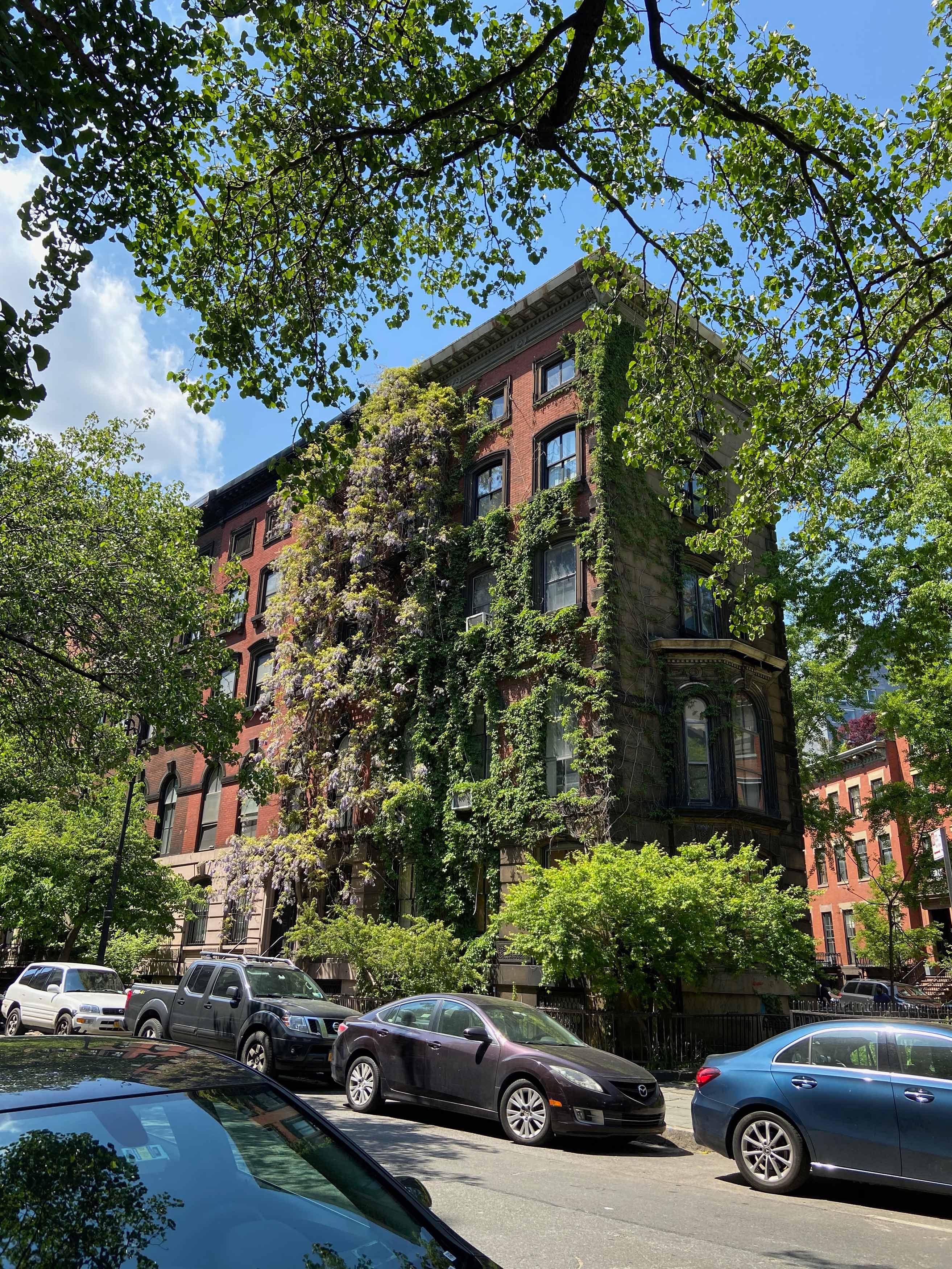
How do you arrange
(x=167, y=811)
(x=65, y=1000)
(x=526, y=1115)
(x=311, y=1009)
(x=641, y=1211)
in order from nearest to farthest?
(x=641, y=1211), (x=526, y=1115), (x=311, y=1009), (x=65, y=1000), (x=167, y=811)

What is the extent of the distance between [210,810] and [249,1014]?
21.8 m

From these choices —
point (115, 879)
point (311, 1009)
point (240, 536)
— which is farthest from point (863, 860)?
point (311, 1009)

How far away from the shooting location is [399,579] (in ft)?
94.1

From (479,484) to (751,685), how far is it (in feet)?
31.5

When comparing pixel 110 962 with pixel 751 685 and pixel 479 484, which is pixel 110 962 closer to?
pixel 479 484

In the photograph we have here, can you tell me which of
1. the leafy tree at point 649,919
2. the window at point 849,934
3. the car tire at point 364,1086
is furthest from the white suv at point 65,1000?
the window at point 849,934

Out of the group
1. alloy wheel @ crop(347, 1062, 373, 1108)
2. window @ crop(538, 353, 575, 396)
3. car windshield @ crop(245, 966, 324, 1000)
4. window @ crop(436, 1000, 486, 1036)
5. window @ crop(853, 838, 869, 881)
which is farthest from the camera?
window @ crop(853, 838, 869, 881)

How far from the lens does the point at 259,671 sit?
34.8 m

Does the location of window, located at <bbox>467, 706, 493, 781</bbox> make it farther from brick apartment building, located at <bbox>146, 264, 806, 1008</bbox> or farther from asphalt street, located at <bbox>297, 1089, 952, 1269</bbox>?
asphalt street, located at <bbox>297, 1089, 952, 1269</bbox>

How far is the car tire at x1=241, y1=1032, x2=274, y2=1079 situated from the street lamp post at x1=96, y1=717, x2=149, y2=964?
12465mm

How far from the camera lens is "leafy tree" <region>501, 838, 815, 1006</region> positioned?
1589cm

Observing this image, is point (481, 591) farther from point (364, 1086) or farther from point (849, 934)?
point (849, 934)

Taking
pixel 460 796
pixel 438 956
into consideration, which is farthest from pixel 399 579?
pixel 438 956

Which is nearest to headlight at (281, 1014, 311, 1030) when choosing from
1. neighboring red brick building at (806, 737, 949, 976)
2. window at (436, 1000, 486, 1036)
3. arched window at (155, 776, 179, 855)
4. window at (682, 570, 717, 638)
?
window at (436, 1000, 486, 1036)
